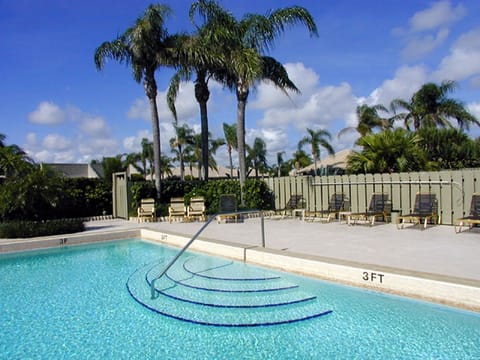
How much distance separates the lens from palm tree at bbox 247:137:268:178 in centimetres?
4888

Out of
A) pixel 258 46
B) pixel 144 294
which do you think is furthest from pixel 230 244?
pixel 258 46

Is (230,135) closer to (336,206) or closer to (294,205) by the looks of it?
(294,205)


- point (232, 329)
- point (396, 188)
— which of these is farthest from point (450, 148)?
point (232, 329)

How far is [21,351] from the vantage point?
17.5 ft

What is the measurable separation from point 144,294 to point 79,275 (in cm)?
259

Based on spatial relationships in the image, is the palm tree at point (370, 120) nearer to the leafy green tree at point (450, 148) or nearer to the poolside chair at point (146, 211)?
the leafy green tree at point (450, 148)

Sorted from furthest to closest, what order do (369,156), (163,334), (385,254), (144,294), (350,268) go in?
(369,156), (385,254), (144,294), (350,268), (163,334)

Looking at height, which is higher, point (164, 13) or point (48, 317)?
point (164, 13)

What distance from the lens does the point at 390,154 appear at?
623 inches

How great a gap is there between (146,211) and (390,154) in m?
10.3

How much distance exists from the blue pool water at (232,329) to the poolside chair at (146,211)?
8.71m

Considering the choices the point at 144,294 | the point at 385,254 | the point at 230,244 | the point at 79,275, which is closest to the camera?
the point at 144,294

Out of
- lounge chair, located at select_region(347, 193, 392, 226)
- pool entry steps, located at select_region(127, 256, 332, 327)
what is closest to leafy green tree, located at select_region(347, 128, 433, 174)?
lounge chair, located at select_region(347, 193, 392, 226)

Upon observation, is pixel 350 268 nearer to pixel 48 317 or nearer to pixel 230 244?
pixel 230 244
